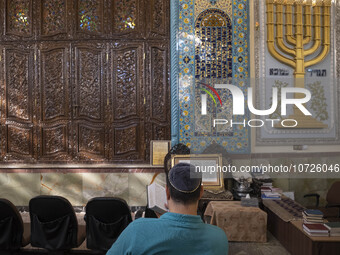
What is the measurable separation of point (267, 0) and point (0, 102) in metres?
4.55

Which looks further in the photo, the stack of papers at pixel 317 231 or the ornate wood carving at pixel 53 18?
the ornate wood carving at pixel 53 18

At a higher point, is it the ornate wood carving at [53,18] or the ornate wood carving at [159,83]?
the ornate wood carving at [53,18]

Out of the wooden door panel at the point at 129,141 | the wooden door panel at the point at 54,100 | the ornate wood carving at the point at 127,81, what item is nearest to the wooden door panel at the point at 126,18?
the ornate wood carving at the point at 127,81

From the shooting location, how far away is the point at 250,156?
4.75 m

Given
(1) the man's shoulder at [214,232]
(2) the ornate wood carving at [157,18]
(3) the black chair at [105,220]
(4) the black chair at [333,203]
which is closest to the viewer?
(1) the man's shoulder at [214,232]

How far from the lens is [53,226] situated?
115 inches

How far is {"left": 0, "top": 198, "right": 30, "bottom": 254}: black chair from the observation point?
113 inches

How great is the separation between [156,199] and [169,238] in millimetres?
1074

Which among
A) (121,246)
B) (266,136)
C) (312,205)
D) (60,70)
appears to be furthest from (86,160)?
(121,246)

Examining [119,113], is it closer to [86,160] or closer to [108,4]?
[86,160]

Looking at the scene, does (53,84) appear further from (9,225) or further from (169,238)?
(169,238)

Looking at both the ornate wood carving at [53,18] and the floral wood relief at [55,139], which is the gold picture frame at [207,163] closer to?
the floral wood relief at [55,139]

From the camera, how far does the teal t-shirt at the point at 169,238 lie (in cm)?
119

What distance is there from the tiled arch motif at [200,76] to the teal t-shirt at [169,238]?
11.3 ft
